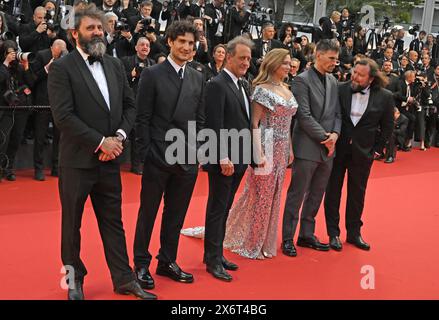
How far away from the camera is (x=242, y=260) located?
4.50 m

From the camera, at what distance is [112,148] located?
10.9ft

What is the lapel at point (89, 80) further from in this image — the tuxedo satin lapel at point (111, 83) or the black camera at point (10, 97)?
the black camera at point (10, 97)

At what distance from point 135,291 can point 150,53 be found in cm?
488

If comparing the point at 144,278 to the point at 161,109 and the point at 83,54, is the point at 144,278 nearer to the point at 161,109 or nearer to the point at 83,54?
the point at 161,109

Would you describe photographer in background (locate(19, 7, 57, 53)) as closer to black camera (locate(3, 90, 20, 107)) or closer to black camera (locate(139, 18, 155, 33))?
black camera (locate(3, 90, 20, 107))

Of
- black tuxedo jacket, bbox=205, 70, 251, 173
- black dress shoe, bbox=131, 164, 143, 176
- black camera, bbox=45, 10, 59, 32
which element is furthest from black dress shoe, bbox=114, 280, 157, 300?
black camera, bbox=45, 10, 59, 32

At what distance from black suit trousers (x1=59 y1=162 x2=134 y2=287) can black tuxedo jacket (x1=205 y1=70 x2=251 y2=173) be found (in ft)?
2.56

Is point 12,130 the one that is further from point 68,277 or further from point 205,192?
point 68,277

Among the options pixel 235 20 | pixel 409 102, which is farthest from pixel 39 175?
pixel 409 102

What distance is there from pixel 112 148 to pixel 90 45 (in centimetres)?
54

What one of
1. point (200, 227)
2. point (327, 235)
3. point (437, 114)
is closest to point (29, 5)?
point (200, 227)

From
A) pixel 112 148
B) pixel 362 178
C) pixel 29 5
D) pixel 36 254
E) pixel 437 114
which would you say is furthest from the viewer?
pixel 437 114

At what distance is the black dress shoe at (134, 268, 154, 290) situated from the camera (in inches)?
147

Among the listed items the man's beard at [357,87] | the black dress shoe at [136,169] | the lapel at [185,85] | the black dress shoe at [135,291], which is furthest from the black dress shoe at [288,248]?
the black dress shoe at [136,169]
